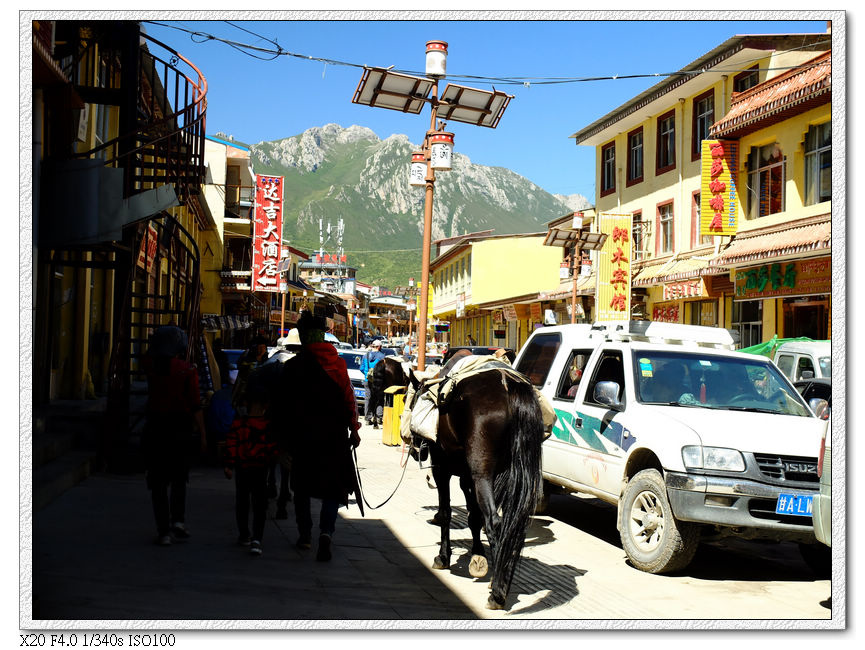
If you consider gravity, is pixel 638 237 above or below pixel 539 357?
above

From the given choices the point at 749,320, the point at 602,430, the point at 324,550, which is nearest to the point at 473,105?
the point at 602,430

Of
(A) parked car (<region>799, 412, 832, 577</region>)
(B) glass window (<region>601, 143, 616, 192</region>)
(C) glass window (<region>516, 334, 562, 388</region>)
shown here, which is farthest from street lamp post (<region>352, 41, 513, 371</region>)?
(B) glass window (<region>601, 143, 616, 192</region>)

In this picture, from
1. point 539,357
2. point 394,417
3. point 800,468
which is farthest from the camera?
point 394,417

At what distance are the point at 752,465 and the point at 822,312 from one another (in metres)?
14.4

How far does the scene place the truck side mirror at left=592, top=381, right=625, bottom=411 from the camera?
7676 millimetres

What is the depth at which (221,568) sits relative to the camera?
6.61 meters

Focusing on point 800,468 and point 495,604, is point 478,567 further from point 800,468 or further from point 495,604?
point 800,468

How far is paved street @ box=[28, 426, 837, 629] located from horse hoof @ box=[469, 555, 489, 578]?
0.12 metres

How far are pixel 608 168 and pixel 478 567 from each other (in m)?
28.8

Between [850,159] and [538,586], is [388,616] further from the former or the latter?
[850,159]

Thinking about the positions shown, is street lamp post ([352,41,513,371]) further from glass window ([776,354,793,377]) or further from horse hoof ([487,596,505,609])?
horse hoof ([487,596,505,609])

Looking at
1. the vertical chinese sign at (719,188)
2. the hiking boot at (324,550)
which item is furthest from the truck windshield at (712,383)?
the vertical chinese sign at (719,188)

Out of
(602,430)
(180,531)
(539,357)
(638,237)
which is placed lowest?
(180,531)

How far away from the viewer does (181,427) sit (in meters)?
7.30
